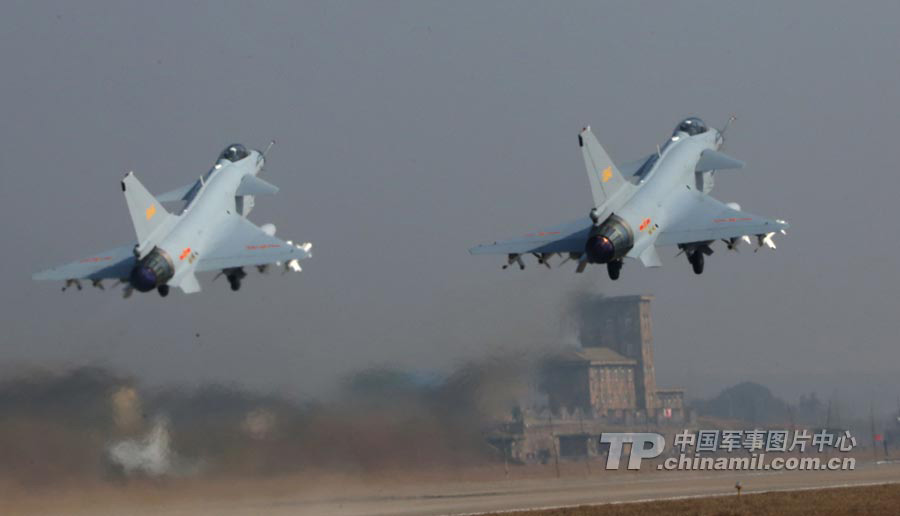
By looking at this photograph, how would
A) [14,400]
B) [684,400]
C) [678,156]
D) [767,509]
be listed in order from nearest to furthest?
[14,400] < [767,509] < [678,156] < [684,400]

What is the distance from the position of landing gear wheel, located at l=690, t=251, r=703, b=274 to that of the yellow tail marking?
6.53 meters

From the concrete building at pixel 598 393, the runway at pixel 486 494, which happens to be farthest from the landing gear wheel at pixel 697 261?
the concrete building at pixel 598 393

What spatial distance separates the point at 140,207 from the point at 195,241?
3.84 metres

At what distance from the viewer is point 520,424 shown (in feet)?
239

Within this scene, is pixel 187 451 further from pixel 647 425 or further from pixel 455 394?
pixel 647 425

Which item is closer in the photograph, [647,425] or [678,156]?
[678,156]

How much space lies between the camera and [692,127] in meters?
63.8

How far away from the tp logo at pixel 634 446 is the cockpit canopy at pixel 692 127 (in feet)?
66.5

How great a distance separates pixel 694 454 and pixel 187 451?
1430 inches

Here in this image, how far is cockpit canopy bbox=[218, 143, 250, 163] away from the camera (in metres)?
62.9

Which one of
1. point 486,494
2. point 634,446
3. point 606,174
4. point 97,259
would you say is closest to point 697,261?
point 606,174

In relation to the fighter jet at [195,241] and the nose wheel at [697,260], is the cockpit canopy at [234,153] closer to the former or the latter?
the fighter jet at [195,241]

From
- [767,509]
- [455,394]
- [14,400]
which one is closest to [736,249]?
[767,509]

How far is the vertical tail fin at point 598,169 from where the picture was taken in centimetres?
5331
